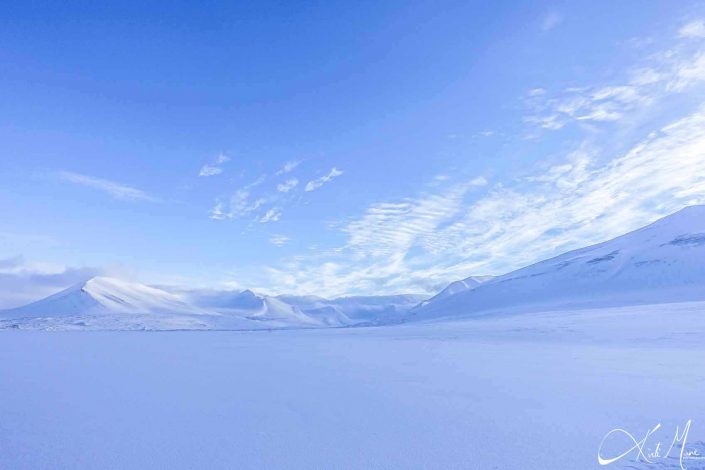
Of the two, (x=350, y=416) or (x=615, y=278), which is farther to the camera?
(x=615, y=278)

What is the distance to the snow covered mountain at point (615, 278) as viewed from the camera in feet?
402

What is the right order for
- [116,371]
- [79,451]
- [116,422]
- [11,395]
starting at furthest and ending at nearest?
[116,371]
[11,395]
[116,422]
[79,451]

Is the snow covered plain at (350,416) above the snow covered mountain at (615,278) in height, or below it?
below

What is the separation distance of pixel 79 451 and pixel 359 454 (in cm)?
494

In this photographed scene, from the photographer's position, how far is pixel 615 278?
484 ft

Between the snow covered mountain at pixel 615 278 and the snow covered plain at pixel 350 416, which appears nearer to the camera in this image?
the snow covered plain at pixel 350 416

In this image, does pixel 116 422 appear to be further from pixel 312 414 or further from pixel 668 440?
pixel 668 440

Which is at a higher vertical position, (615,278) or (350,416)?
(615,278)

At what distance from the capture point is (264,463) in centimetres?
736

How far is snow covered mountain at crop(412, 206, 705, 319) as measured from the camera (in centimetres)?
12262

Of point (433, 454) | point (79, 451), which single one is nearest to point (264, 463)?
point (433, 454)

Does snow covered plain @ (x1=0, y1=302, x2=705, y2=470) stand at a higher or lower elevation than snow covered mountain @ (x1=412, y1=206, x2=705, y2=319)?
lower

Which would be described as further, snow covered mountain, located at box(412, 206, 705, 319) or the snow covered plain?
snow covered mountain, located at box(412, 206, 705, 319)

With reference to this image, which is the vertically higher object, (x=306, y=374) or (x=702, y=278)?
(x=702, y=278)
